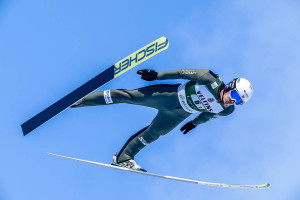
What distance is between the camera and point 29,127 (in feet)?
29.1

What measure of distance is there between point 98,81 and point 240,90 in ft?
8.40

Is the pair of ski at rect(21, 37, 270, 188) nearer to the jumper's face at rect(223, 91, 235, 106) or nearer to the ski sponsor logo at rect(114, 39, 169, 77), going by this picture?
the ski sponsor logo at rect(114, 39, 169, 77)

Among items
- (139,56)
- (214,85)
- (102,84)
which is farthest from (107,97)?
(214,85)

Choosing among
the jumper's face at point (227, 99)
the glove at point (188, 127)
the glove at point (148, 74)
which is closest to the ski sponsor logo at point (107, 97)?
the glove at point (148, 74)

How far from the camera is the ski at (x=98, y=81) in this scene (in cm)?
711

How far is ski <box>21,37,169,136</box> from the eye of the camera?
711 cm

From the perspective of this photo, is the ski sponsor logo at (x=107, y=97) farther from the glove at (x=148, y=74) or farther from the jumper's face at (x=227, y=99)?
the jumper's face at (x=227, y=99)

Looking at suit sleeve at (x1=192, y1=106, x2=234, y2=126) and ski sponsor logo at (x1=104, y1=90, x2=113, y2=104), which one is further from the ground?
ski sponsor logo at (x1=104, y1=90, x2=113, y2=104)

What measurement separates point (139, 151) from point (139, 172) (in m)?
0.51

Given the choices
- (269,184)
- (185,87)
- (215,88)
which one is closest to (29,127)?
(185,87)

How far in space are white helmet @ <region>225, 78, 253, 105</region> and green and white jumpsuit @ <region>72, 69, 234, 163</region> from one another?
9.8 inches

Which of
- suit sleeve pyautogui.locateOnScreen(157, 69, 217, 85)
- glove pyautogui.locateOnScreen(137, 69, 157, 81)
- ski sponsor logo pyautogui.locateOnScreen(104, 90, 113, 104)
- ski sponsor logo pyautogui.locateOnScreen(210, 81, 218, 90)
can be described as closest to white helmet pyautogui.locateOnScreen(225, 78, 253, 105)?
ski sponsor logo pyautogui.locateOnScreen(210, 81, 218, 90)

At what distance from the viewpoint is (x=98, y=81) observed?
776cm

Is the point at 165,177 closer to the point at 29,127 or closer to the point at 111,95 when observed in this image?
the point at 111,95
